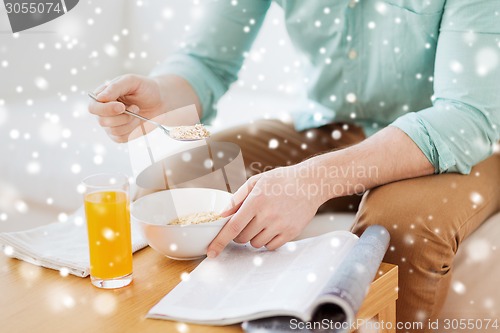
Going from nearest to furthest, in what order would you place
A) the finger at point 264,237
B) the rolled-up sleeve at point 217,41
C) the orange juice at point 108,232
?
the orange juice at point 108,232 → the finger at point 264,237 → the rolled-up sleeve at point 217,41

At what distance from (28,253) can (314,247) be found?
18.5 inches

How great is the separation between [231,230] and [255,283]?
0.11 meters

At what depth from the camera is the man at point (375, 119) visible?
1146mm

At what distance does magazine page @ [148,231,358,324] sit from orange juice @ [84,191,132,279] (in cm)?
10

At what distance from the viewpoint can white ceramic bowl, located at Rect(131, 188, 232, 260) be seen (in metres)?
1.02

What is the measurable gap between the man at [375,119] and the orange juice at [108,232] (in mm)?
150

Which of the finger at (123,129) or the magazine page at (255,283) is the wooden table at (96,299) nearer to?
the magazine page at (255,283)

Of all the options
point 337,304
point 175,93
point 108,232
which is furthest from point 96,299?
point 175,93

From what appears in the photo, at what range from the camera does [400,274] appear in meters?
1.17

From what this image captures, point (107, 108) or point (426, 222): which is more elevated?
point (107, 108)

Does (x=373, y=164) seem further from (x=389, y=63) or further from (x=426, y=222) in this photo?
Answer: (x=389, y=63)

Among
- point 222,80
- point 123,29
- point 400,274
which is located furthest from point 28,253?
point 123,29

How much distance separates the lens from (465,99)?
4.21 ft

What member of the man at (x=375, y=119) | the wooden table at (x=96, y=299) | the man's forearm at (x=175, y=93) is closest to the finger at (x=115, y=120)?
the man at (x=375, y=119)
